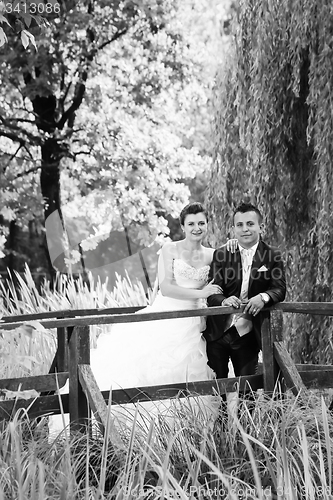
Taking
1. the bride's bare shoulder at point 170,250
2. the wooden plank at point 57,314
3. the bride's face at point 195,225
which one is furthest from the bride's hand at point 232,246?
the wooden plank at point 57,314

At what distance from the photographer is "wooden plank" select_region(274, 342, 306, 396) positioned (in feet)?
13.2

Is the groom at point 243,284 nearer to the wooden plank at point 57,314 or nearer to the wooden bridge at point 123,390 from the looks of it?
the wooden bridge at point 123,390

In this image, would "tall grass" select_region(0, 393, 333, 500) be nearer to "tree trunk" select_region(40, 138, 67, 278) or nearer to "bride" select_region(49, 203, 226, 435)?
"bride" select_region(49, 203, 226, 435)

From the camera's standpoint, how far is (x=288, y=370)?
162 inches

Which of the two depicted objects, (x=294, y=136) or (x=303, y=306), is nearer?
(x=303, y=306)

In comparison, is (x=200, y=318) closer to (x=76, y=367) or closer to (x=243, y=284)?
(x=243, y=284)

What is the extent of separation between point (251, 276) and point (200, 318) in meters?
0.54

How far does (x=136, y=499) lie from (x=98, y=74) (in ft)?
38.7

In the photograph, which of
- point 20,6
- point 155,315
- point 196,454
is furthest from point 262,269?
point 20,6

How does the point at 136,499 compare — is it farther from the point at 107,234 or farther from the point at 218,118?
the point at 107,234

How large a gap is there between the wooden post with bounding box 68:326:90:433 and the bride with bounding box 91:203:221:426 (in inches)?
33.2

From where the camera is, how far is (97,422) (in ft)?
11.5

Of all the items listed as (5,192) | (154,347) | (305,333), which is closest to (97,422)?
(154,347)

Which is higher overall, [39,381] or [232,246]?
[232,246]
